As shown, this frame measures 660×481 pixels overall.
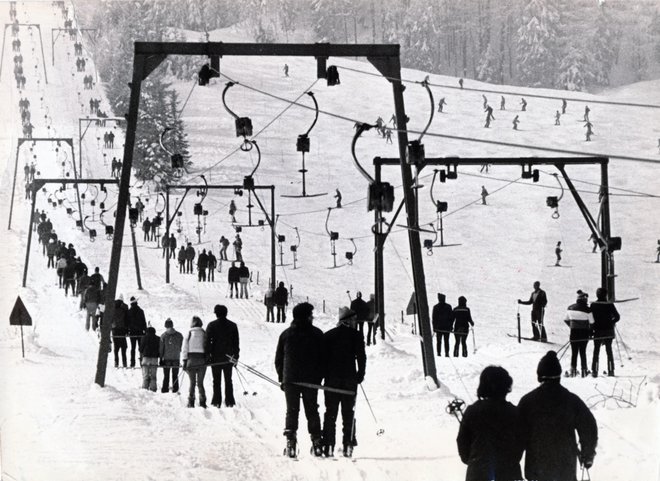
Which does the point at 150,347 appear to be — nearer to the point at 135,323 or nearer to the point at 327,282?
the point at 135,323

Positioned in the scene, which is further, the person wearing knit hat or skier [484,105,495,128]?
skier [484,105,495,128]

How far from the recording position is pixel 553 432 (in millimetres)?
7312

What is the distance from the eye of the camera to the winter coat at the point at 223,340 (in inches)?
512

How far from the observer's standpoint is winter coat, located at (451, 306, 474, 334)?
65.4 ft

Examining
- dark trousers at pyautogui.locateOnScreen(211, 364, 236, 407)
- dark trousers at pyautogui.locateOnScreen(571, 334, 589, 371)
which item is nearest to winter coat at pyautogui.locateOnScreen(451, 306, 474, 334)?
dark trousers at pyautogui.locateOnScreen(571, 334, 589, 371)

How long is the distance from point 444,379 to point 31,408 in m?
6.43

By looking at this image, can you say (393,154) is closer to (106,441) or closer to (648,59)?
(648,59)

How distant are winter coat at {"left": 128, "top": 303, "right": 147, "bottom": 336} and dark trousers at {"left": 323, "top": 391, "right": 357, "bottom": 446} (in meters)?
8.70

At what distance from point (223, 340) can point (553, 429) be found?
6.44 m

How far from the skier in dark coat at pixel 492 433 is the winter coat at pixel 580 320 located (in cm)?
973

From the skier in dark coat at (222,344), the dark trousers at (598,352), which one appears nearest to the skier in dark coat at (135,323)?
the skier in dark coat at (222,344)

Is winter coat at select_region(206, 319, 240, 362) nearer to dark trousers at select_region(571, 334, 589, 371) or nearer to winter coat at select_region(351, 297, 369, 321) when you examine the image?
dark trousers at select_region(571, 334, 589, 371)

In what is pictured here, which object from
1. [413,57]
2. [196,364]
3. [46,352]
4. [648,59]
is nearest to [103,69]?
[413,57]

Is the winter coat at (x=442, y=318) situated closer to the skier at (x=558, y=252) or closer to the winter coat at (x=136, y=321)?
the winter coat at (x=136, y=321)
